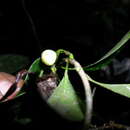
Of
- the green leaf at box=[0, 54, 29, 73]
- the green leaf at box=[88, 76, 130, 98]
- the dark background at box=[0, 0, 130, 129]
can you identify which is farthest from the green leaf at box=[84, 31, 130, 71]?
the dark background at box=[0, 0, 130, 129]

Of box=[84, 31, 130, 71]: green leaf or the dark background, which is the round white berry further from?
the dark background

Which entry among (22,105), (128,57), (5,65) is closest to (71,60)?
(22,105)

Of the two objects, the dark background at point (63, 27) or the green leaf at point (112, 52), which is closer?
the green leaf at point (112, 52)

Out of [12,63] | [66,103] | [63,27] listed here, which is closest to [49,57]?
[66,103]

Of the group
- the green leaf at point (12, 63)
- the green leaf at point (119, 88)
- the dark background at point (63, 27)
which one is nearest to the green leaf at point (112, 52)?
the green leaf at point (119, 88)

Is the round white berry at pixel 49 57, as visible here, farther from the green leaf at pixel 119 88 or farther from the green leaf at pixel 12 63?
the green leaf at pixel 12 63

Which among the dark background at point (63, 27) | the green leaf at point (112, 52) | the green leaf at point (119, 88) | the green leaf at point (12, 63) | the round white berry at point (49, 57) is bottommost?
the green leaf at point (119, 88)

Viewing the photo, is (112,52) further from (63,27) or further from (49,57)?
(63,27)

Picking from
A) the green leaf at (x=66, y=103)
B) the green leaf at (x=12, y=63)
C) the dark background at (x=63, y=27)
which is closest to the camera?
the green leaf at (x=66, y=103)
